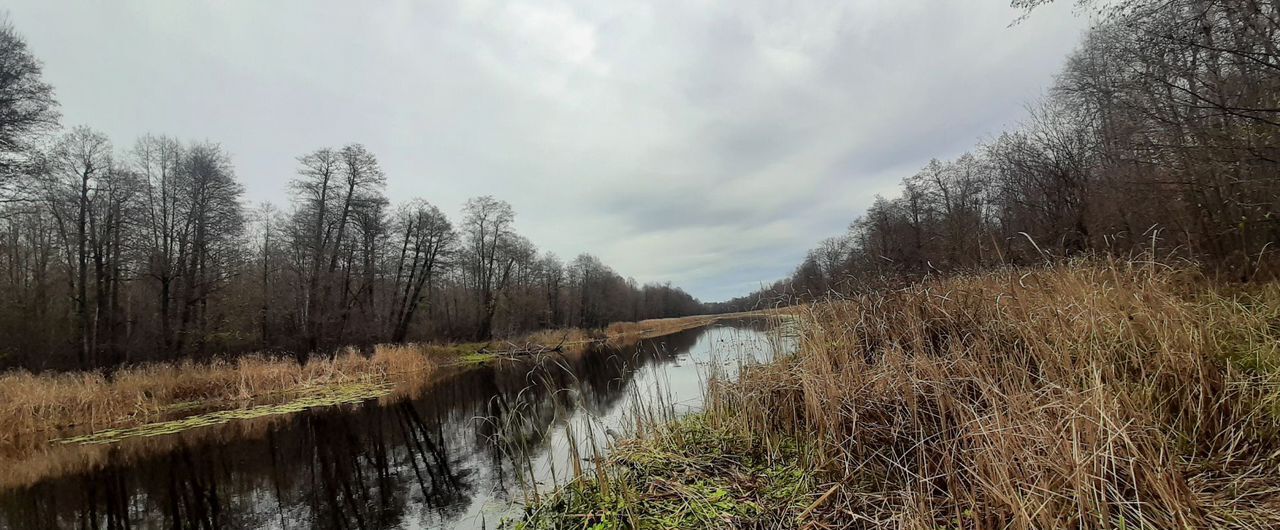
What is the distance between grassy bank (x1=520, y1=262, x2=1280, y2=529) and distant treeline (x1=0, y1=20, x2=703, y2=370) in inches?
728

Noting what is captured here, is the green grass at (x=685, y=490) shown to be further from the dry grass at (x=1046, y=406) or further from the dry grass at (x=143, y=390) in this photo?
the dry grass at (x=143, y=390)

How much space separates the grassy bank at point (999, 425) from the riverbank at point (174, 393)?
3028 millimetres

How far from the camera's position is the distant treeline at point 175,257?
50.5ft

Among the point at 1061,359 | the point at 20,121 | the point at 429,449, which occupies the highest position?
the point at 20,121

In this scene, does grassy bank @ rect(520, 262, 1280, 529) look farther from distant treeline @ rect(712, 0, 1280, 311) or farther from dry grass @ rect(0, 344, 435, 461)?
dry grass @ rect(0, 344, 435, 461)

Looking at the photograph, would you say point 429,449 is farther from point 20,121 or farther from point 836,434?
point 20,121

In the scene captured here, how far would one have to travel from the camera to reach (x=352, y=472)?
6738mm

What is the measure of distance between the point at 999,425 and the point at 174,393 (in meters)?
18.4

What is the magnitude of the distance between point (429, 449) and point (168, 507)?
3.13m

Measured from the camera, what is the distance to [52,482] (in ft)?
21.5

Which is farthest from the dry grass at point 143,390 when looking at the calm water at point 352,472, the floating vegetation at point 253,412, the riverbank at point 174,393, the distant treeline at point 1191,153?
the distant treeline at point 1191,153

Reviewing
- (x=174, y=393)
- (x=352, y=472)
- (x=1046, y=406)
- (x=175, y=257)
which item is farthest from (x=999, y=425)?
(x=175, y=257)

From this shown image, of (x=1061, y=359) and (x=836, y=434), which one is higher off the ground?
(x=1061, y=359)

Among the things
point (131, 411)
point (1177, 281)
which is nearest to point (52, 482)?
point (131, 411)
